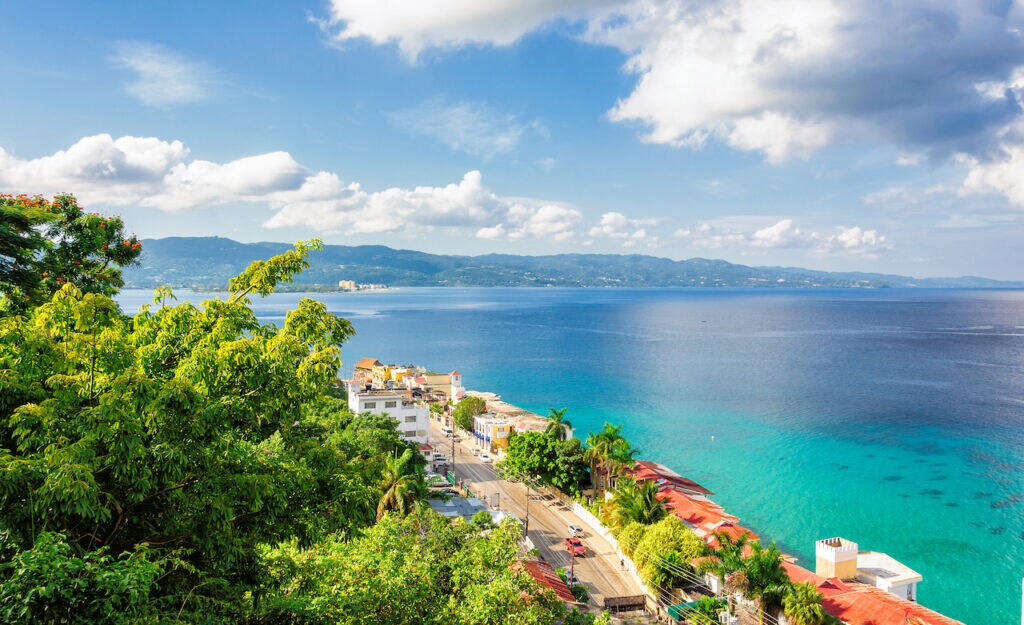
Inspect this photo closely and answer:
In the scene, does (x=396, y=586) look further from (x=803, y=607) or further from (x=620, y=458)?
(x=620, y=458)

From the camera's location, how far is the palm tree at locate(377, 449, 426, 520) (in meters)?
25.2

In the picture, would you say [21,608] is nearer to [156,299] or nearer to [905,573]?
[156,299]

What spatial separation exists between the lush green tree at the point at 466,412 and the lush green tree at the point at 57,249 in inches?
1611

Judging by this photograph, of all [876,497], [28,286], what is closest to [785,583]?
[28,286]

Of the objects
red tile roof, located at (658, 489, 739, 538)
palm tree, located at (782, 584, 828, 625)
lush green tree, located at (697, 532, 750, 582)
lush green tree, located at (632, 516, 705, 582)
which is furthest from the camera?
red tile roof, located at (658, 489, 739, 538)

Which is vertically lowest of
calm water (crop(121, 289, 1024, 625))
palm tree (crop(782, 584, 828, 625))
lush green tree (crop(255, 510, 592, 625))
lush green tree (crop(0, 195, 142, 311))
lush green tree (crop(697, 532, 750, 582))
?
calm water (crop(121, 289, 1024, 625))

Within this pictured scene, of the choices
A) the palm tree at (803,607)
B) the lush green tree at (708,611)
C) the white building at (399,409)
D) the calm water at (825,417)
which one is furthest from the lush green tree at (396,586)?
the white building at (399,409)

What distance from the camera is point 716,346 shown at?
372 ft

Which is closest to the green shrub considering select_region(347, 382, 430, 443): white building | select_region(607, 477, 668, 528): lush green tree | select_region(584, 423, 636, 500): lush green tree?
select_region(607, 477, 668, 528): lush green tree

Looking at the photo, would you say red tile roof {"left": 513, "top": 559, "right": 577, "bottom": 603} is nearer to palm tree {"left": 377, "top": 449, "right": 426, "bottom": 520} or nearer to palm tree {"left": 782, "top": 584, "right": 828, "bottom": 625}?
palm tree {"left": 377, "top": 449, "right": 426, "bottom": 520}

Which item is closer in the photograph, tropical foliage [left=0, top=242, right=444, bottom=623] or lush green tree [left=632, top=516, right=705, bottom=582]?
tropical foliage [left=0, top=242, right=444, bottom=623]

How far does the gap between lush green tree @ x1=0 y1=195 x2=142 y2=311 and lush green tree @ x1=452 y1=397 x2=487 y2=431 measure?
40.9 meters

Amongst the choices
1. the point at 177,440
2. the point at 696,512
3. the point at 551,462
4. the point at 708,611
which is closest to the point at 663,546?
the point at 708,611

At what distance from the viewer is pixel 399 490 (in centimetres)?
2556
